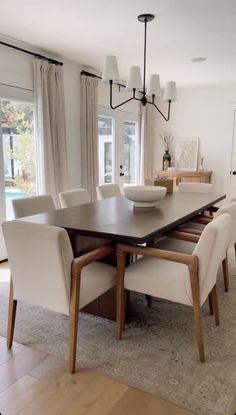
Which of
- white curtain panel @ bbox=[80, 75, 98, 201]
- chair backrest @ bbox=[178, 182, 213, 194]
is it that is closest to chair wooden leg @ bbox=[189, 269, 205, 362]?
chair backrest @ bbox=[178, 182, 213, 194]

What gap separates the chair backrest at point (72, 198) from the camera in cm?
317

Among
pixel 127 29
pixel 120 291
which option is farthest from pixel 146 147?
pixel 120 291

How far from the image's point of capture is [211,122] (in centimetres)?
599

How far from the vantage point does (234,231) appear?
106 inches

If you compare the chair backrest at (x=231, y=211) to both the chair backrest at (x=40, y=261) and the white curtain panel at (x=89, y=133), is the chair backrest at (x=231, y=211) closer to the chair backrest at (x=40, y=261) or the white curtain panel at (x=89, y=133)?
the chair backrest at (x=40, y=261)

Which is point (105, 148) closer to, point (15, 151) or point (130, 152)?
→ point (130, 152)

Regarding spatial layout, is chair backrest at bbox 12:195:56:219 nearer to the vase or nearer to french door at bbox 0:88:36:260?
french door at bbox 0:88:36:260

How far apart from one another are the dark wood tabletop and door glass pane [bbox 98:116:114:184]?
222cm

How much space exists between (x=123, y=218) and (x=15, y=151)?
6.69ft

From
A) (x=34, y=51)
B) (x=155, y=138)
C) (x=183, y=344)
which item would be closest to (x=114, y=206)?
(x=183, y=344)

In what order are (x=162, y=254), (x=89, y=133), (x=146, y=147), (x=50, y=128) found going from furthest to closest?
(x=146, y=147), (x=89, y=133), (x=50, y=128), (x=162, y=254)

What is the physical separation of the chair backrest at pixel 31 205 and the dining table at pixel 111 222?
0.21 m

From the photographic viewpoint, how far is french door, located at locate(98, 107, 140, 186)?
17.5 feet

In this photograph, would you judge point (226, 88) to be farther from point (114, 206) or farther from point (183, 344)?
point (183, 344)
